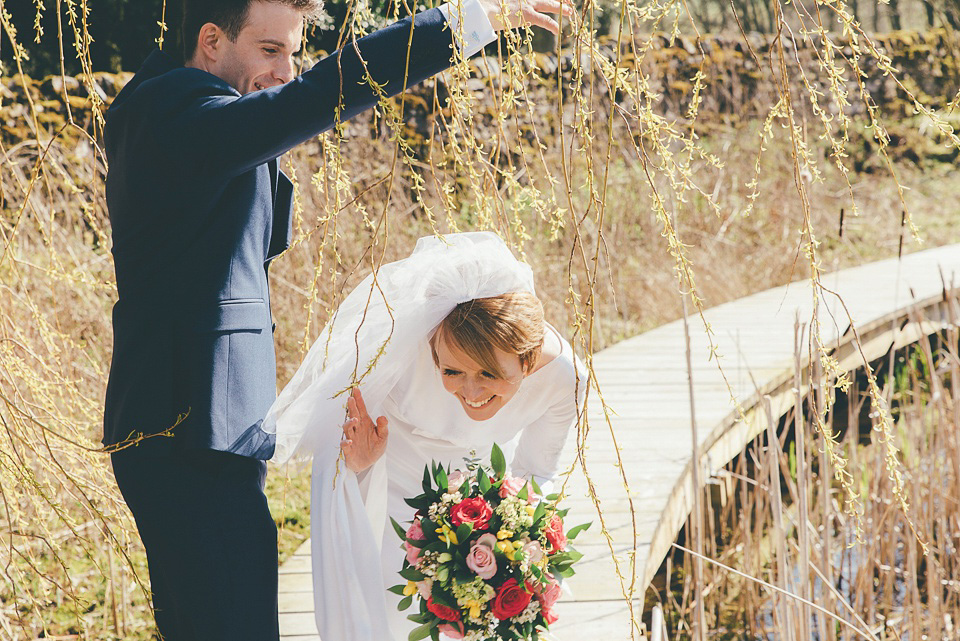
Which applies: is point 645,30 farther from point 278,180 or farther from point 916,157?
point 278,180

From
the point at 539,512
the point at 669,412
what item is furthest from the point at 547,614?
the point at 669,412

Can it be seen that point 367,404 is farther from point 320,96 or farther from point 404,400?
point 320,96

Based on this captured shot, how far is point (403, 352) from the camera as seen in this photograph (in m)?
2.20

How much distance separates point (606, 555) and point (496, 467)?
1.07 metres

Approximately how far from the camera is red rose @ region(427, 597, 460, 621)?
77.9 inches

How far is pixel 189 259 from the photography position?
1665 mm

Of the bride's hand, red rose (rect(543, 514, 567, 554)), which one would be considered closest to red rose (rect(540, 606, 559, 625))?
red rose (rect(543, 514, 567, 554))

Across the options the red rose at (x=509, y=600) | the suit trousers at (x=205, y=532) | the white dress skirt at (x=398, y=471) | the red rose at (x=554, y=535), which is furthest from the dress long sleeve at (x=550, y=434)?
the suit trousers at (x=205, y=532)

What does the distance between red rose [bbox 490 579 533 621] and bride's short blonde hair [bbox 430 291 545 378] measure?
1.42 feet

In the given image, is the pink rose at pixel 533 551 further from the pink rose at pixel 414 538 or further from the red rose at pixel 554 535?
the pink rose at pixel 414 538

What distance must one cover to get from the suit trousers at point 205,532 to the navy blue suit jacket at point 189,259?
0.05 metres

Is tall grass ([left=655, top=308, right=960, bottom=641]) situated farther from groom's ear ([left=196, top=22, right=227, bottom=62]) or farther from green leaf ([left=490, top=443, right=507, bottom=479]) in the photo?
groom's ear ([left=196, top=22, right=227, bottom=62])

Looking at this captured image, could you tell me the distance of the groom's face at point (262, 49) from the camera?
163 centimetres

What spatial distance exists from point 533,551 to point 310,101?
3.30 ft
